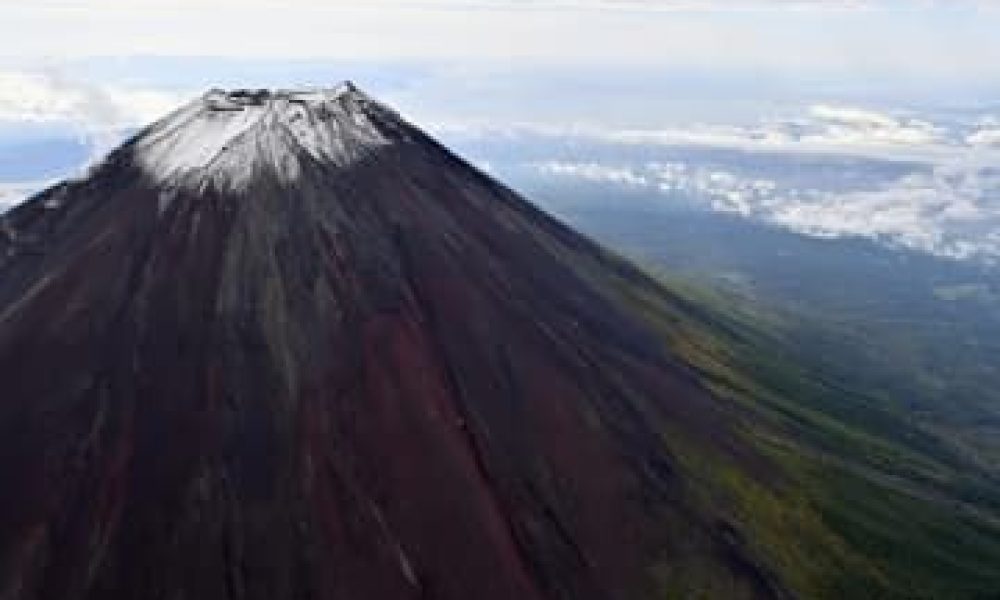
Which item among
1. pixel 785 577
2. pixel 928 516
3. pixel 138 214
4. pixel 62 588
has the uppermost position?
pixel 138 214

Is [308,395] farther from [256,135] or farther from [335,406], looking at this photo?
[256,135]

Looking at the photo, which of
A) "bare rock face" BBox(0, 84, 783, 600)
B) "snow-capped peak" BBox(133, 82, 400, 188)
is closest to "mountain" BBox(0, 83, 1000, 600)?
"bare rock face" BBox(0, 84, 783, 600)

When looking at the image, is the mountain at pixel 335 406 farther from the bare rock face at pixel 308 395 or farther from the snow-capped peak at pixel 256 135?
the snow-capped peak at pixel 256 135

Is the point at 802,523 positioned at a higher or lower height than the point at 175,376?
lower

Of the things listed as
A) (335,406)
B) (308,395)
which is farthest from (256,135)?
(335,406)

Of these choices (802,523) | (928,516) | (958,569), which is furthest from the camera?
(928,516)

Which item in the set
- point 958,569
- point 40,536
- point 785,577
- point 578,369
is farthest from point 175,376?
point 958,569

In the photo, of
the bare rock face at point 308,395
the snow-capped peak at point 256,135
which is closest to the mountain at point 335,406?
the bare rock face at point 308,395

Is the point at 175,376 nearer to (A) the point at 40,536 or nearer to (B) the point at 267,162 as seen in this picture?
(A) the point at 40,536
